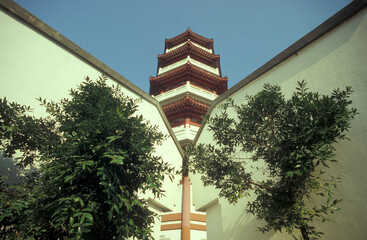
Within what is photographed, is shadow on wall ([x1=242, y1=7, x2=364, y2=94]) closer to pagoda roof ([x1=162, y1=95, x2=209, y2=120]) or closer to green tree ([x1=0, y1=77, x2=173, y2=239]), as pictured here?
green tree ([x1=0, y1=77, x2=173, y2=239])

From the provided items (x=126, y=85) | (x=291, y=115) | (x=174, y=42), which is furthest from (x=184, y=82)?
(x=291, y=115)

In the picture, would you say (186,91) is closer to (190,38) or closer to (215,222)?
(190,38)

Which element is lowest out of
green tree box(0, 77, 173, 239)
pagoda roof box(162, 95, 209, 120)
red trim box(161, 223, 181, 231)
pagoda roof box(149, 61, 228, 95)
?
green tree box(0, 77, 173, 239)

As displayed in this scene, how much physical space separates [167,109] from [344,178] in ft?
41.6

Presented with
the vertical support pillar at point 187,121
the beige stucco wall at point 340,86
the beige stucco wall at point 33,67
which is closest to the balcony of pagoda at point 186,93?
the vertical support pillar at point 187,121

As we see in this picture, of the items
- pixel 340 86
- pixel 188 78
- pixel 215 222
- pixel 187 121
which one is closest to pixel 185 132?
pixel 187 121

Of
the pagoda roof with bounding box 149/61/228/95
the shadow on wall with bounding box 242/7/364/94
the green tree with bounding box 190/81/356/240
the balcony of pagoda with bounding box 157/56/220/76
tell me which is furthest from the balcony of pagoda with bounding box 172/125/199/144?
the green tree with bounding box 190/81/356/240

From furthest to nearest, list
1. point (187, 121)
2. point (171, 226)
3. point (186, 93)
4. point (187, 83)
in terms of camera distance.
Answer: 1. point (187, 83)
2. point (186, 93)
3. point (187, 121)
4. point (171, 226)

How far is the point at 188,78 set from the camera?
59.8 ft

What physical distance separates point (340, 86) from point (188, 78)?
14381mm

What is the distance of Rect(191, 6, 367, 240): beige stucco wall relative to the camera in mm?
3734

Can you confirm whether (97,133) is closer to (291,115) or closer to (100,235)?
(100,235)

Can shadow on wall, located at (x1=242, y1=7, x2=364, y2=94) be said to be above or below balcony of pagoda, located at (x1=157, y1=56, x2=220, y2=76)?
below

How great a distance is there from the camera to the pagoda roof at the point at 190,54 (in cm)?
2044
